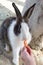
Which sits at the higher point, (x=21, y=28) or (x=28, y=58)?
(x=21, y=28)

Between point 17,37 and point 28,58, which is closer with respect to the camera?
point 28,58

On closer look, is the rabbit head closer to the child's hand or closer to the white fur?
the white fur

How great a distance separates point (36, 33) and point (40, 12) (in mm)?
245

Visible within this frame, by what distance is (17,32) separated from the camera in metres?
1.87

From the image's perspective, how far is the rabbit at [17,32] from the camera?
5.80ft

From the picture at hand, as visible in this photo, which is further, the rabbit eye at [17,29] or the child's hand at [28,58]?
the rabbit eye at [17,29]

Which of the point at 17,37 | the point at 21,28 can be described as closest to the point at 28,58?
the point at 21,28

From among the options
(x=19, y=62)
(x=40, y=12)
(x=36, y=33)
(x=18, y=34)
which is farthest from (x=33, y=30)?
(x=18, y=34)

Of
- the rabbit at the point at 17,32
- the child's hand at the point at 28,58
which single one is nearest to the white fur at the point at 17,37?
the rabbit at the point at 17,32

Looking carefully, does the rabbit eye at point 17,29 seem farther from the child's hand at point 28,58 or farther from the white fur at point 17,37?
the child's hand at point 28,58

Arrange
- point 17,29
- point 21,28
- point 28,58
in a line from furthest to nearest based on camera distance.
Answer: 1. point 17,29
2. point 21,28
3. point 28,58

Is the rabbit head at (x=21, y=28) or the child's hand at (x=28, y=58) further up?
the rabbit head at (x=21, y=28)

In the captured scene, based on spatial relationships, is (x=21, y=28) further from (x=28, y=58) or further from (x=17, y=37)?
(x=28, y=58)

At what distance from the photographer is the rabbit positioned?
177 cm
